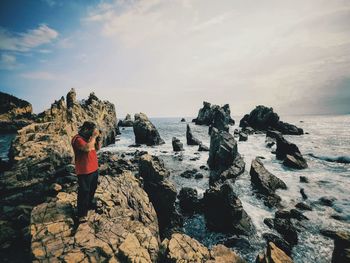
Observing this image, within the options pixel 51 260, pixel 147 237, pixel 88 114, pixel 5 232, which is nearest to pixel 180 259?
pixel 147 237

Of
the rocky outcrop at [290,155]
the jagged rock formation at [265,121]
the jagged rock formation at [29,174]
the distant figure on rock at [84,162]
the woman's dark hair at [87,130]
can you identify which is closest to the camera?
the distant figure on rock at [84,162]

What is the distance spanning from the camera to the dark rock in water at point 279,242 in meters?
9.48

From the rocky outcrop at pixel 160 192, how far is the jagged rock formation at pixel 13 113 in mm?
84065

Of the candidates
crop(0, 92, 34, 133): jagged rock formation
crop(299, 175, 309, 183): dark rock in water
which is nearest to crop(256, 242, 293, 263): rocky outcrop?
crop(299, 175, 309, 183): dark rock in water

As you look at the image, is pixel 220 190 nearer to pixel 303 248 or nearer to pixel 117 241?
pixel 303 248

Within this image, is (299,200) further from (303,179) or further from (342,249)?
(342,249)

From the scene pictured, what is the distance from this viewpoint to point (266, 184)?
53.8ft

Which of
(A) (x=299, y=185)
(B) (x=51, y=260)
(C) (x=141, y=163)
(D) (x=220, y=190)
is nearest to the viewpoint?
(B) (x=51, y=260)

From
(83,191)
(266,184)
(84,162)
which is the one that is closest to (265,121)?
(266,184)

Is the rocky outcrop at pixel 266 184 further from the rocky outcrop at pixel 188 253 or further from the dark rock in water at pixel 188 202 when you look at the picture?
the rocky outcrop at pixel 188 253

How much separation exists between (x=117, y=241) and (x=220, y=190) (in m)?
8.08

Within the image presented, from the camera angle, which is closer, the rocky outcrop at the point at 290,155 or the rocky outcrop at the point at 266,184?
the rocky outcrop at the point at 266,184

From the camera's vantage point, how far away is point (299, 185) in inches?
688

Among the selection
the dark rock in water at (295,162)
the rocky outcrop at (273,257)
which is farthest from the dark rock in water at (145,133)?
the rocky outcrop at (273,257)
